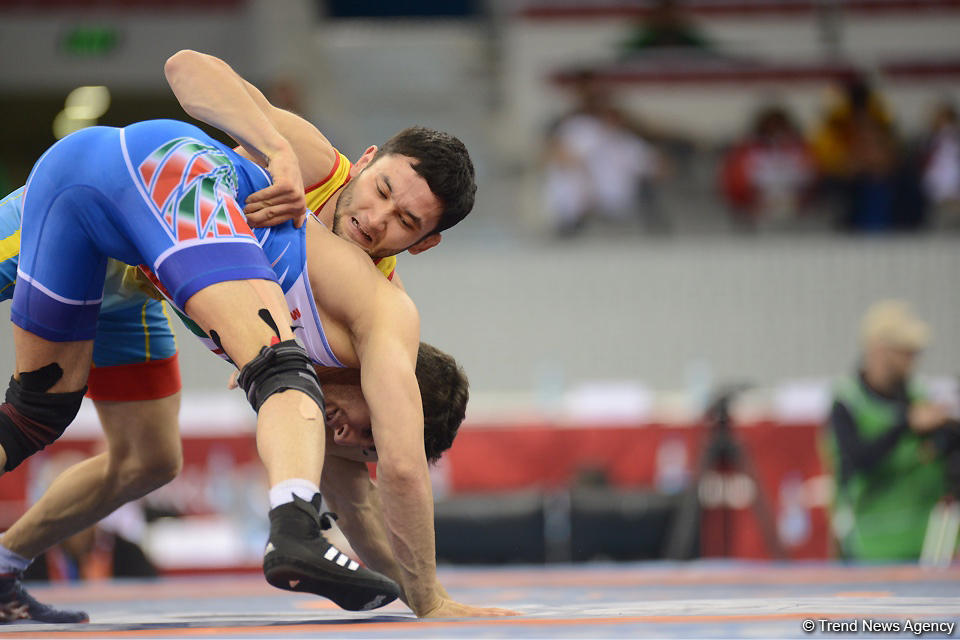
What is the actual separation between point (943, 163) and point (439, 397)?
7197mm

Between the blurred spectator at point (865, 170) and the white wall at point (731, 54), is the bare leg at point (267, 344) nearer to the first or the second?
the blurred spectator at point (865, 170)

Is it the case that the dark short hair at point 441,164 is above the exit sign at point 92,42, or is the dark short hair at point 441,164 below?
below

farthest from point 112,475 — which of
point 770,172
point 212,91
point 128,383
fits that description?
point 770,172

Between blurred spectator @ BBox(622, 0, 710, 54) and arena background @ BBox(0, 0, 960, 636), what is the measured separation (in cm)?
17

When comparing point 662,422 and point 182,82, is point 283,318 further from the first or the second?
point 662,422

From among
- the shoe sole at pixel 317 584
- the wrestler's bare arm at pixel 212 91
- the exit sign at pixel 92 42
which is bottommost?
the shoe sole at pixel 317 584

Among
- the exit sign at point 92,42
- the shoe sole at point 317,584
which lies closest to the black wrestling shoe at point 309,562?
the shoe sole at point 317,584

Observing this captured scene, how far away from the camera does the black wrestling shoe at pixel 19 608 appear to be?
300 cm

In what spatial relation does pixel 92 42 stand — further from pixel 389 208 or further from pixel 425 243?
pixel 389 208

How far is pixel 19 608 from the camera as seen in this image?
9.97ft

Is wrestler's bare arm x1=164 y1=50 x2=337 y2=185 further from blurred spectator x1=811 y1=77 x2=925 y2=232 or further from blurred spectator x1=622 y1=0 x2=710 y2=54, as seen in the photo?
blurred spectator x1=622 y1=0 x2=710 y2=54

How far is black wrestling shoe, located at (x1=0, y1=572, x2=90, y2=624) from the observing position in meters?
3.00

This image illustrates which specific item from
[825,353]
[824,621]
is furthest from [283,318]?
[825,353]

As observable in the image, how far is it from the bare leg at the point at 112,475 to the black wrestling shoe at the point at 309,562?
1.07 metres
